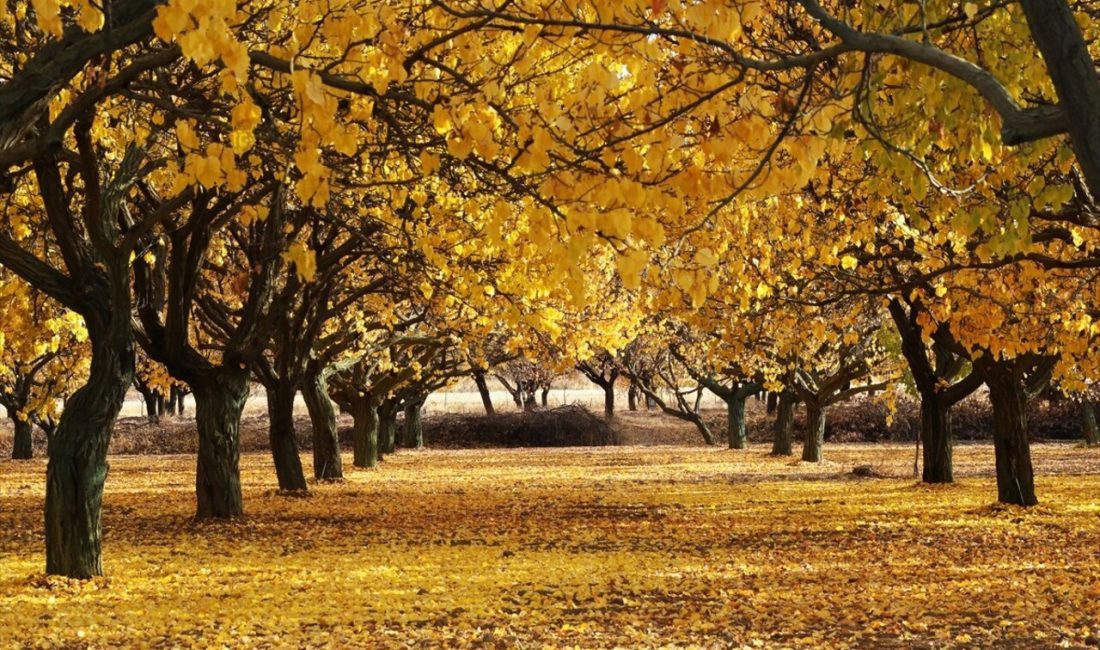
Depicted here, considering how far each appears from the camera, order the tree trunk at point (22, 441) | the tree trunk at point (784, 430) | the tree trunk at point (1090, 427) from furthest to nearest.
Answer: the tree trunk at point (1090, 427), the tree trunk at point (22, 441), the tree trunk at point (784, 430)

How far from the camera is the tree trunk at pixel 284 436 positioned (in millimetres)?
23453

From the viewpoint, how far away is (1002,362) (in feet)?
68.4

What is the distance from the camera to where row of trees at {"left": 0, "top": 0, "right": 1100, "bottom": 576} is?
5.93 meters

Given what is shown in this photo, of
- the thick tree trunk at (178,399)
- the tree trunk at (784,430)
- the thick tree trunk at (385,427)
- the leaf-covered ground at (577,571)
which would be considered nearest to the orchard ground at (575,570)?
the leaf-covered ground at (577,571)

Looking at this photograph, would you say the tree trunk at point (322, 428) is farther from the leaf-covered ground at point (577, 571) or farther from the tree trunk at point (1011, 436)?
the tree trunk at point (1011, 436)

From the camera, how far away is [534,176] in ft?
23.8

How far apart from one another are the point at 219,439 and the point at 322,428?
10462 mm

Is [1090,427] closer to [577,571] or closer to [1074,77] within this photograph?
[577,571]

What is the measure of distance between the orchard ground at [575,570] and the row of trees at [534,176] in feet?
5.35

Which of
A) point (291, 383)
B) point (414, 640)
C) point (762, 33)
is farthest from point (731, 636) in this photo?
point (291, 383)

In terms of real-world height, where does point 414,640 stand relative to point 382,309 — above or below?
below

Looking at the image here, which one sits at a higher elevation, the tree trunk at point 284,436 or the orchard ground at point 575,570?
the tree trunk at point 284,436

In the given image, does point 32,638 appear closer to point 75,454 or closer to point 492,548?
point 75,454

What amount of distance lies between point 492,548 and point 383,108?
835 centimetres
